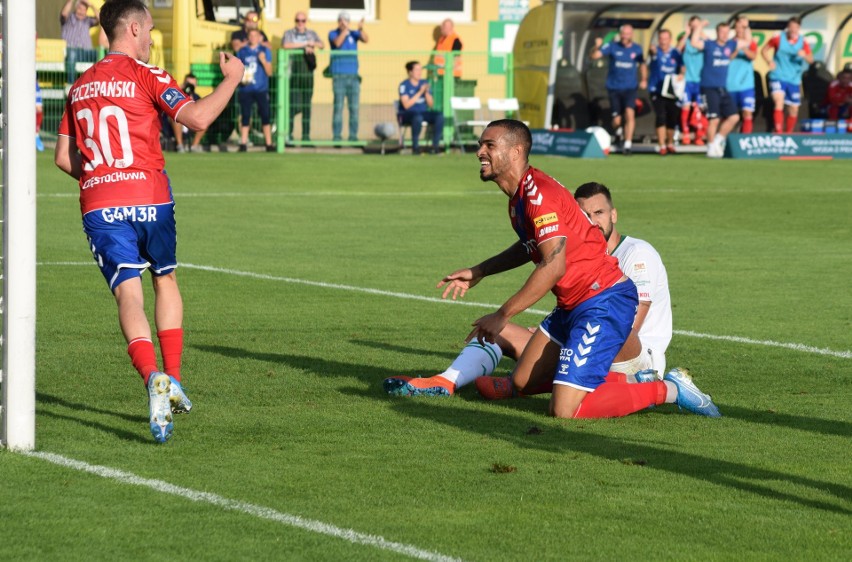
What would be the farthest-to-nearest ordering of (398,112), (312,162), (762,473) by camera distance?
(398,112) < (312,162) < (762,473)

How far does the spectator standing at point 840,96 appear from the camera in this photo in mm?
32656

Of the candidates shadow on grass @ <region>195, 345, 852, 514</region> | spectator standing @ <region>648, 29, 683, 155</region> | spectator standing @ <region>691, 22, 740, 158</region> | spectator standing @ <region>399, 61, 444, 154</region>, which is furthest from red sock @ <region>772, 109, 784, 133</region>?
shadow on grass @ <region>195, 345, 852, 514</region>

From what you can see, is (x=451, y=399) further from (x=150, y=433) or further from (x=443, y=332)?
(x=443, y=332)

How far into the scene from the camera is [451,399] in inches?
321

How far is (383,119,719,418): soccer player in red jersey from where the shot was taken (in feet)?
24.7

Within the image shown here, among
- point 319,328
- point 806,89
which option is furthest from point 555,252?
point 806,89

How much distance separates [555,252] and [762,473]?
1.61 m

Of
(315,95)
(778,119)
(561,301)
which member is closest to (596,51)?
(778,119)

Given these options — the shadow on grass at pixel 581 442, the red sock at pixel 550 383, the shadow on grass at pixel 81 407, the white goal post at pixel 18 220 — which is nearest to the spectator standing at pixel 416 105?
the shadow on grass at pixel 581 442

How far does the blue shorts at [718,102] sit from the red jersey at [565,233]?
75.4 ft

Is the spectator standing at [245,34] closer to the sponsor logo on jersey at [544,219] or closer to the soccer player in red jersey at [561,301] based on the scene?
the soccer player in red jersey at [561,301]

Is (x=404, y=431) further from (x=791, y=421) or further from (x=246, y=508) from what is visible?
(x=791, y=421)

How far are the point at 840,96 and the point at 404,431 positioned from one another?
27.3 m

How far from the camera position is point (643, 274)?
335 inches
